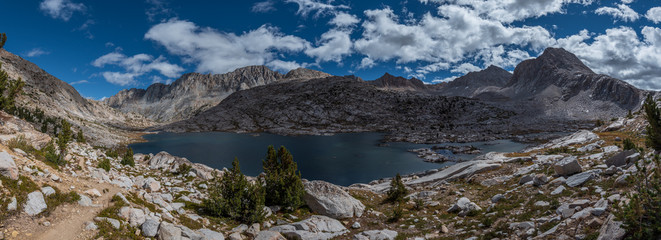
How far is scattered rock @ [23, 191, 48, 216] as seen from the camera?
8679 mm

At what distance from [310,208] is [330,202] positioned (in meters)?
1.66

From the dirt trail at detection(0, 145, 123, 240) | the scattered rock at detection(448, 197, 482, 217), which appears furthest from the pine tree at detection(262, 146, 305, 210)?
the scattered rock at detection(448, 197, 482, 217)

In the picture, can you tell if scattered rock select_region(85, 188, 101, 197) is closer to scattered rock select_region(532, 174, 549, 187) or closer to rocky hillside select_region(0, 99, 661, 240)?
rocky hillside select_region(0, 99, 661, 240)

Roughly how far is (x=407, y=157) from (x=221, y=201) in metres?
67.8

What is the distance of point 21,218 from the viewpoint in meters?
8.32

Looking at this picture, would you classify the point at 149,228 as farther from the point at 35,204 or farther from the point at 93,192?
the point at 35,204

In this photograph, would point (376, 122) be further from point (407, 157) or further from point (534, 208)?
point (534, 208)

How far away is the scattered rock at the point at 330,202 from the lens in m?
18.8

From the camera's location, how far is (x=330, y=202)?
19297mm

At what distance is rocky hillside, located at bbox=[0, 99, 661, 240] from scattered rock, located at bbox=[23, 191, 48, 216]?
0.11 feet

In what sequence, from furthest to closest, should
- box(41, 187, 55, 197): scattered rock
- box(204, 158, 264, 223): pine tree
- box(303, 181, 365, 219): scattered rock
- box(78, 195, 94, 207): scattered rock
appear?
box(303, 181, 365, 219): scattered rock → box(204, 158, 264, 223): pine tree → box(78, 195, 94, 207): scattered rock → box(41, 187, 55, 197): scattered rock

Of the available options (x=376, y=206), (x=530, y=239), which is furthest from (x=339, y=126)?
(x=530, y=239)

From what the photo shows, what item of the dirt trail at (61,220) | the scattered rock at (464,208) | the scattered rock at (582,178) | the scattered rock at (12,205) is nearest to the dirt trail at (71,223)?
the dirt trail at (61,220)

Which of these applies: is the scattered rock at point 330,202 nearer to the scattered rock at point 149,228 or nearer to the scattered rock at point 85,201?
the scattered rock at point 149,228
